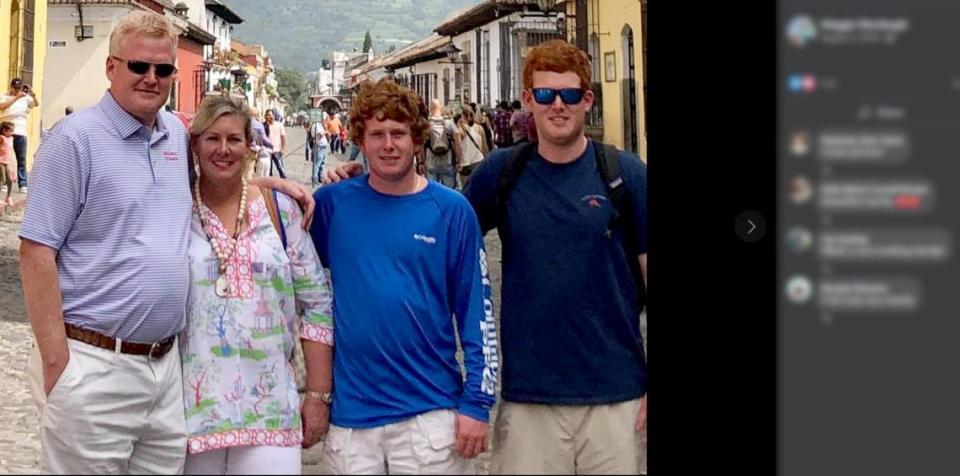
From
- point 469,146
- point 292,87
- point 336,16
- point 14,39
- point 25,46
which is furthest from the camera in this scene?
point 292,87

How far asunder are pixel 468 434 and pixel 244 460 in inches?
13.5

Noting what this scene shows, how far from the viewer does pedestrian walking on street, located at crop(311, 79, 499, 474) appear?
65.9 inches

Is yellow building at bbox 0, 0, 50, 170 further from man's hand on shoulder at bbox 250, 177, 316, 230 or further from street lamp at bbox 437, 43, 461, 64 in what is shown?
man's hand on shoulder at bbox 250, 177, 316, 230

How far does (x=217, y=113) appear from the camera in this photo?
5.57 feet

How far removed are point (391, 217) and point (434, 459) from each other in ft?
1.24

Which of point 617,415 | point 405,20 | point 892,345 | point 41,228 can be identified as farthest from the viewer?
point 405,20

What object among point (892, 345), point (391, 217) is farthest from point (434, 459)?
point (892, 345)

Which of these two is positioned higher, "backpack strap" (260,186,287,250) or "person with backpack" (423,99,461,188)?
"person with backpack" (423,99,461,188)

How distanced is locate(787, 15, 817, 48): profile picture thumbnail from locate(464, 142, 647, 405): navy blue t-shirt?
1.90 ft

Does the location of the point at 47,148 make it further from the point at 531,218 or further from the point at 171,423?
the point at 531,218

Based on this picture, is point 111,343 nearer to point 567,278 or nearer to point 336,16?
point 567,278

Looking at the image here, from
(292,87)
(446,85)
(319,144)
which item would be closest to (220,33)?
(292,87)

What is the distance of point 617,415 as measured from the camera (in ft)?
5.82

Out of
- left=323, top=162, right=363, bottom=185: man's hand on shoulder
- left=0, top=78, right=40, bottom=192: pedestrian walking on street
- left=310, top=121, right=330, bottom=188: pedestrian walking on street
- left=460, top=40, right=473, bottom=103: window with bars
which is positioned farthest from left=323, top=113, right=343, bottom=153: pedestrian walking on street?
left=323, top=162, right=363, bottom=185: man's hand on shoulder
